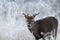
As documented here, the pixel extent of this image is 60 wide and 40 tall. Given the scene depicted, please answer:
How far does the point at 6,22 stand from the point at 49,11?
80.3 inches

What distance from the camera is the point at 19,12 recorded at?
9.97 metres

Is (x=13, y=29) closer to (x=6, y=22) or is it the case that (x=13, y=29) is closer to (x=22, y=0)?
(x=6, y=22)

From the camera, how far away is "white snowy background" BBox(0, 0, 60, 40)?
8344 millimetres

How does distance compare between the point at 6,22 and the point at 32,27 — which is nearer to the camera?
the point at 32,27

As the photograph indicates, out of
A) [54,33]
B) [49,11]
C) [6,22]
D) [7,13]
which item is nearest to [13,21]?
[6,22]

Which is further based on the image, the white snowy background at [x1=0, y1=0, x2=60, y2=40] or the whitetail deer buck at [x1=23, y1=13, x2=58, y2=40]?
the white snowy background at [x1=0, y1=0, x2=60, y2=40]

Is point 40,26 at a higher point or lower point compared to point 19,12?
higher

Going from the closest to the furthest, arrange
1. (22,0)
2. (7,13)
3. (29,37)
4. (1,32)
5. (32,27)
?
(32,27), (29,37), (1,32), (7,13), (22,0)

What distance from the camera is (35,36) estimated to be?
673 cm

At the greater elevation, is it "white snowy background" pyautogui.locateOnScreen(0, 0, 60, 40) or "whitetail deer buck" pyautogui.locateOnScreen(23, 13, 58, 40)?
"whitetail deer buck" pyautogui.locateOnScreen(23, 13, 58, 40)

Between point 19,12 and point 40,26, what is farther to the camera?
point 19,12

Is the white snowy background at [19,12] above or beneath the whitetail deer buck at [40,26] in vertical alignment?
beneath

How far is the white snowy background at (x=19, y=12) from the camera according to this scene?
8344 millimetres

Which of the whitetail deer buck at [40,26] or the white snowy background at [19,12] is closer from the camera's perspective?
the whitetail deer buck at [40,26]
